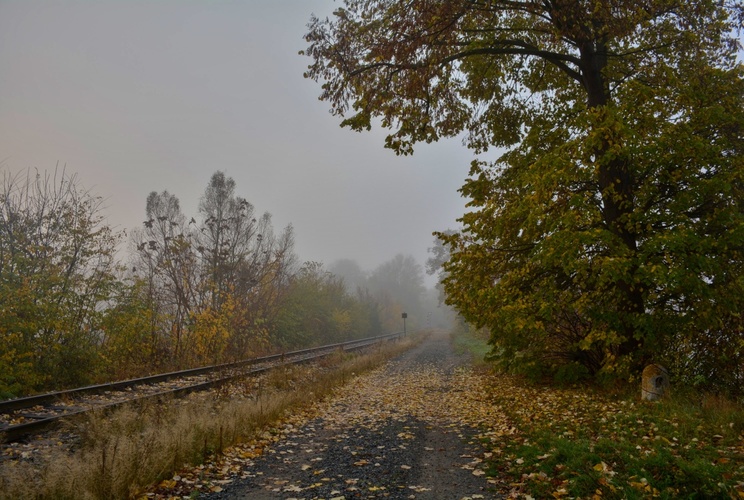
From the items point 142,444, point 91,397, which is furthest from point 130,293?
point 142,444

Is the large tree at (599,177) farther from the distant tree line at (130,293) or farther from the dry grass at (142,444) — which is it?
the distant tree line at (130,293)

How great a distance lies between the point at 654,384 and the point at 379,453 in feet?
17.8

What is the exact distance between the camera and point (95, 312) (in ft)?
43.2

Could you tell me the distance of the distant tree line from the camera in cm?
1141

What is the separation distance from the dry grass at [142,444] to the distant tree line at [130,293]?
15.2 feet

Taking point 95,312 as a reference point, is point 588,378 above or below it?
Answer: below

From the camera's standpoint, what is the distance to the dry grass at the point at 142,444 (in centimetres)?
459

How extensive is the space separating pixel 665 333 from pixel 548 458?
4.88 metres

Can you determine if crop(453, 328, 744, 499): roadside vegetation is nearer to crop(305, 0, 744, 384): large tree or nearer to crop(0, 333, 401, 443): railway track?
crop(305, 0, 744, 384): large tree

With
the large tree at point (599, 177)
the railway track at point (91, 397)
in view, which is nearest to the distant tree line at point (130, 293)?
the railway track at point (91, 397)

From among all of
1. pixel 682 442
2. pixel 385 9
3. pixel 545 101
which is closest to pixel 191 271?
pixel 385 9

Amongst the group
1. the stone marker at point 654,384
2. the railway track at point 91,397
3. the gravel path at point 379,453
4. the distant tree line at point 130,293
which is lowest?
the gravel path at point 379,453

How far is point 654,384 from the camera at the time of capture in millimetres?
7844

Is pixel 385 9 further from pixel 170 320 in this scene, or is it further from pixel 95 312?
pixel 170 320
